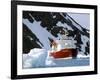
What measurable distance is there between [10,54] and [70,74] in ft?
1.90

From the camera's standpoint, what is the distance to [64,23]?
2076 millimetres

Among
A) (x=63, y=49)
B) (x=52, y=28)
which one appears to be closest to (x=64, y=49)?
(x=63, y=49)

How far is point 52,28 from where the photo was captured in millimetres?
2037

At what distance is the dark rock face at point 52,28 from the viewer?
195 cm

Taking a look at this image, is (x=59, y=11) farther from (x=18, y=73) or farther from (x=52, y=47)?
(x=18, y=73)

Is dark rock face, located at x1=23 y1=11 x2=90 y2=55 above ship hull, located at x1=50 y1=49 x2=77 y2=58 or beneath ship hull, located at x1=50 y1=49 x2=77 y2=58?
above

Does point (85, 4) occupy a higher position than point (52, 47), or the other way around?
point (85, 4)

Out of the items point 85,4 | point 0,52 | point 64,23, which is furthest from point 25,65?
point 85,4

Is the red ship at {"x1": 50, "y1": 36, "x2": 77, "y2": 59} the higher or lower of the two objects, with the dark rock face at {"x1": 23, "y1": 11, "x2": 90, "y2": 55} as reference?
lower

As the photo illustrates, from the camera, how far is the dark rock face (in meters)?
1.95

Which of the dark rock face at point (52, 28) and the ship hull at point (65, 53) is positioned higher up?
the dark rock face at point (52, 28)

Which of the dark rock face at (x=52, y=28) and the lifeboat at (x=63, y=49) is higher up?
the dark rock face at (x=52, y=28)

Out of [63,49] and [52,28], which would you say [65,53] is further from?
[52,28]

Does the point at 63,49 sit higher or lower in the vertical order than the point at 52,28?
lower
